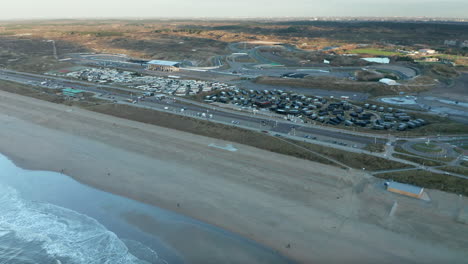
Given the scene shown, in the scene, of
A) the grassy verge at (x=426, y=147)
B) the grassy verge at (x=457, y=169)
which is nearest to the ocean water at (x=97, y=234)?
the grassy verge at (x=457, y=169)

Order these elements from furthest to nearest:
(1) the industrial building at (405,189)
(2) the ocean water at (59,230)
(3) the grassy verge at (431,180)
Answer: (3) the grassy verge at (431,180), (1) the industrial building at (405,189), (2) the ocean water at (59,230)

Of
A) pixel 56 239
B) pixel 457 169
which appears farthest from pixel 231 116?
pixel 56 239

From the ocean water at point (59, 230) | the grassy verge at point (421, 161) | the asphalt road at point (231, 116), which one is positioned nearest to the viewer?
the ocean water at point (59, 230)

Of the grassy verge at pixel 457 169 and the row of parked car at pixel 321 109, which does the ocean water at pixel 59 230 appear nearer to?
the grassy verge at pixel 457 169

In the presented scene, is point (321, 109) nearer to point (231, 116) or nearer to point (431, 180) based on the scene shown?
point (231, 116)

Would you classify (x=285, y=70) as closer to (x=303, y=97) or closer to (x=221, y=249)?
(x=303, y=97)

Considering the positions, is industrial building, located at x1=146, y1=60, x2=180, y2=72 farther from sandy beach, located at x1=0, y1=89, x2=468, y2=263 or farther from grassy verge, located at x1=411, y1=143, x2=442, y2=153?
grassy verge, located at x1=411, y1=143, x2=442, y2=153
